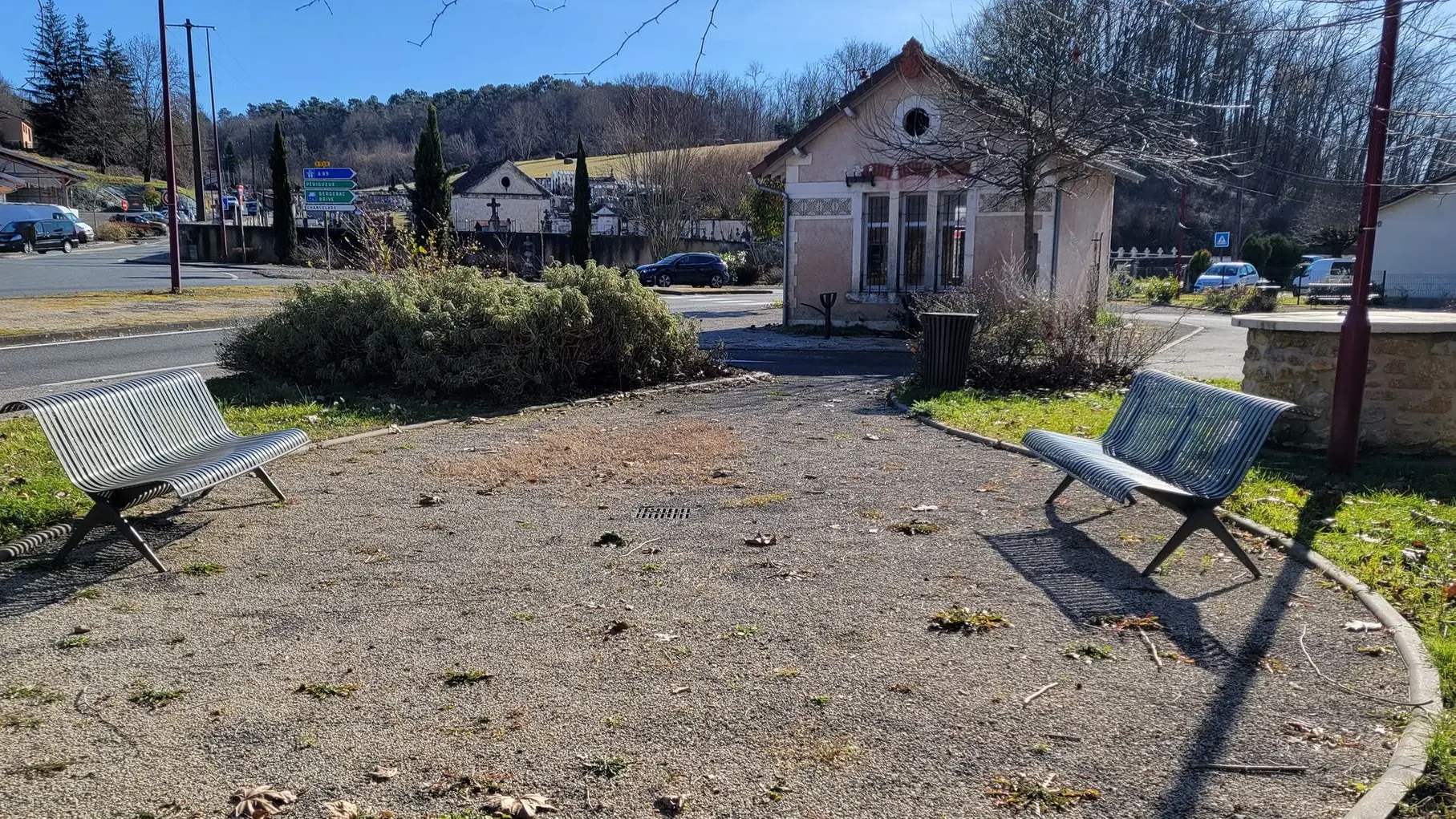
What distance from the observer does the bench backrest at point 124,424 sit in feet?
16.8

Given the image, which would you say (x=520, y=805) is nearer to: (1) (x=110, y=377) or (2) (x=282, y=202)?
(1) (x=110, y=377)

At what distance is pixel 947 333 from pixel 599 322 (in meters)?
3.91

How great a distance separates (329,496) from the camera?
6719 millimetres

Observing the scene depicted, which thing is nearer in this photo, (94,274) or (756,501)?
(756,501)

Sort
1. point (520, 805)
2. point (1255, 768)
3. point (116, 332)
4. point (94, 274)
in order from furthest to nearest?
point (94, 274), point (116, 332), point (1255, 768), point (520, 805)

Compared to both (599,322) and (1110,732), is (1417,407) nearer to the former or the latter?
(1110,732)

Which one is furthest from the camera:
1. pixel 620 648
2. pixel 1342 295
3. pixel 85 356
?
pixel 1342 295

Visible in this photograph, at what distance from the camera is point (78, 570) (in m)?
5.13

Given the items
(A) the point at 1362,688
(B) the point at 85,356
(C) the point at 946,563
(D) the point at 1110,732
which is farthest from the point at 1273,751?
(B) the point at 85,356

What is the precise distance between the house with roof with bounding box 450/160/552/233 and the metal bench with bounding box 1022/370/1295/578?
68.4m

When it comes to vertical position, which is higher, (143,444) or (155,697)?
(143,444)

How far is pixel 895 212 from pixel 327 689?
18238mm

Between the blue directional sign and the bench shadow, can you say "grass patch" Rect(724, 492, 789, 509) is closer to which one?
the bench shadow

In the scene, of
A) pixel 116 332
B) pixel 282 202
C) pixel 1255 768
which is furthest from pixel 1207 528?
pixel 282 202
